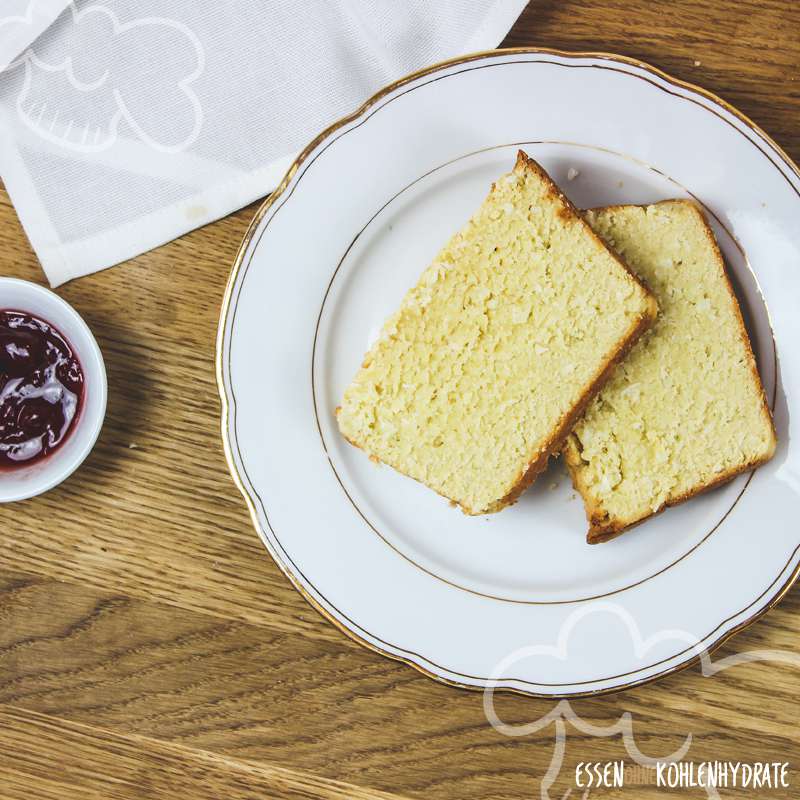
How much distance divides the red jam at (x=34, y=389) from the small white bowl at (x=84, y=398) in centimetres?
2

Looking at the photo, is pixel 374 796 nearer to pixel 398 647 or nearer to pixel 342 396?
pixel 398 647

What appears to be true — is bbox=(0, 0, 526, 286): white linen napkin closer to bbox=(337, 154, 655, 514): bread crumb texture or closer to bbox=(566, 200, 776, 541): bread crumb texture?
bbox=(337, 154, 655, 514): bread crumb texture

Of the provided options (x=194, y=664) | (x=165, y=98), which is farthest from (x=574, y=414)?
(x=165, y=98)

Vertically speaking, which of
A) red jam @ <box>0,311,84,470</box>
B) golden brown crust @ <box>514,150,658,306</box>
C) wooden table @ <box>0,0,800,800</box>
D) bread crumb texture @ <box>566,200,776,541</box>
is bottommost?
wooden table @ <box>0,0,800,800</box>

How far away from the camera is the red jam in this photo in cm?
179

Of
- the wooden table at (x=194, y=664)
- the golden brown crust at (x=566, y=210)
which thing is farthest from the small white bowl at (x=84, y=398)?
the golden brown crust at (x=566, y=210)

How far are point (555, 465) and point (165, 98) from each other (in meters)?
1.30

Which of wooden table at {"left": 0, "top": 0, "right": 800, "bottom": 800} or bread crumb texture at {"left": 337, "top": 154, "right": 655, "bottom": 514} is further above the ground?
bread crumb texture at {"left": 337, "top": 154, "right": 655, "bottom": 514}

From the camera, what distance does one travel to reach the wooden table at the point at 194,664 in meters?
1.90

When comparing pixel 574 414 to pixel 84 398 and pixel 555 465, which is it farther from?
pixel 84 398

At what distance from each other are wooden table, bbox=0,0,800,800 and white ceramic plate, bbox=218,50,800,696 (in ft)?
0.48

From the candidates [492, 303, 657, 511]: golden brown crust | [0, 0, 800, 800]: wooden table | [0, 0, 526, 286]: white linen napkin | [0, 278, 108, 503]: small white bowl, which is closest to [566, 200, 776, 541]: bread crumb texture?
[492, 303, 657, 511]: golden brown crust

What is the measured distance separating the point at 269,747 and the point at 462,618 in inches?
23.8

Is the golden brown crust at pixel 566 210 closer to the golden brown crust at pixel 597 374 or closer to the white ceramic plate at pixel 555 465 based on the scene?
the golden brown crust at pixel 597 374
